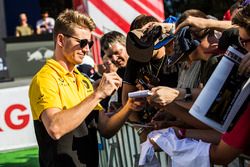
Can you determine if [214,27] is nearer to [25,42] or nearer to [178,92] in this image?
[178,92]

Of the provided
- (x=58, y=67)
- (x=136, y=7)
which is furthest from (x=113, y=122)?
(x=136, y=7)

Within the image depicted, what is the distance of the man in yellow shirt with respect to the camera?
11.0 ft

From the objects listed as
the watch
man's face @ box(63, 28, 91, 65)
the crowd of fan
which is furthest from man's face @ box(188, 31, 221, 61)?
man's face @ box(63, 28, 91, 65)

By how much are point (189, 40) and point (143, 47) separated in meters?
0.39

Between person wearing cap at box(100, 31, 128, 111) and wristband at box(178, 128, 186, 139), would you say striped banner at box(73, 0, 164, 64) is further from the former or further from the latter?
wristband at box(178, 128, 186, 139)

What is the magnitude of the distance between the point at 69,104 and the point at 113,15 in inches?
160

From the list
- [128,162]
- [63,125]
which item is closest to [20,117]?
[128,162]

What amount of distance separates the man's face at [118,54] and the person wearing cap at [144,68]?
1.15 m

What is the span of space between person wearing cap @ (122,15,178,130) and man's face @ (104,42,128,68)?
1147mm

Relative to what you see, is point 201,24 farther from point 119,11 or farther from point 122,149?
point 119,11

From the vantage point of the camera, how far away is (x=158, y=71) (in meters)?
4.13

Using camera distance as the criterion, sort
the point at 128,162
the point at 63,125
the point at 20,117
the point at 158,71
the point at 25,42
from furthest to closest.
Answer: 1. the point at 25,42
2. the point at 20,117
3. the point at 128,162
4. the point at 158,71
5. the point at 63,125

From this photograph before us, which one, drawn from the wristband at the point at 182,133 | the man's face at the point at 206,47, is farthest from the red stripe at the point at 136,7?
the wristband at the point at 182,133

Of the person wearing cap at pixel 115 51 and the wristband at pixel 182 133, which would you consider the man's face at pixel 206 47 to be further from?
the person wearing cap at pixel 115 51
